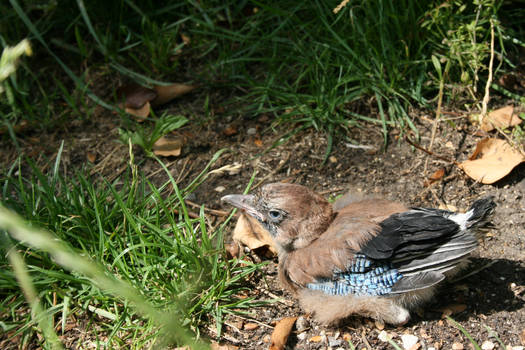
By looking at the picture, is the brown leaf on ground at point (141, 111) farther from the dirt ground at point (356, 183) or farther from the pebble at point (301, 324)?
the pebble at point (301, 324)

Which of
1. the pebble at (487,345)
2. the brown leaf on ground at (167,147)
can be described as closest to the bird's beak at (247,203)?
the brown leaf on ground at (167,147)

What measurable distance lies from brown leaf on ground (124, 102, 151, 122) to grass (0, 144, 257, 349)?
1.20 m

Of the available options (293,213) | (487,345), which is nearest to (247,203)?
(293,213)

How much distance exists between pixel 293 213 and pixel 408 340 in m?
1.04

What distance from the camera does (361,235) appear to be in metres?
3.20

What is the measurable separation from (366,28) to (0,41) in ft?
11.5

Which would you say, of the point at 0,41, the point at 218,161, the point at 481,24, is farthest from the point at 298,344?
the point at 0,41

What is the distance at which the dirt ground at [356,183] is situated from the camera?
3.29 meters

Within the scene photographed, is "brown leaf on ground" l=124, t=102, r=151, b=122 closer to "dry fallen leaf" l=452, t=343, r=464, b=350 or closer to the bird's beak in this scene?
the bird's beak

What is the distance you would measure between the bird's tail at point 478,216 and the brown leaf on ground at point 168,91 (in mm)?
2899

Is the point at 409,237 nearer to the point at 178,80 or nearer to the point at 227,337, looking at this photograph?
the point at 227,337

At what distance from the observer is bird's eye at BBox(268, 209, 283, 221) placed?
3.47 m

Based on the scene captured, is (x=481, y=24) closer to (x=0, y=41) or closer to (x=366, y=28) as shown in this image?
(x=366, y=28)

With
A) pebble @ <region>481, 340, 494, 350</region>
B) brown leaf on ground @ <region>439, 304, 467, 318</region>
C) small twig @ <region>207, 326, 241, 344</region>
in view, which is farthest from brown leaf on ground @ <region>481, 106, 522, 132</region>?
small twig @ <region>207, 326, 241, 344</region>
